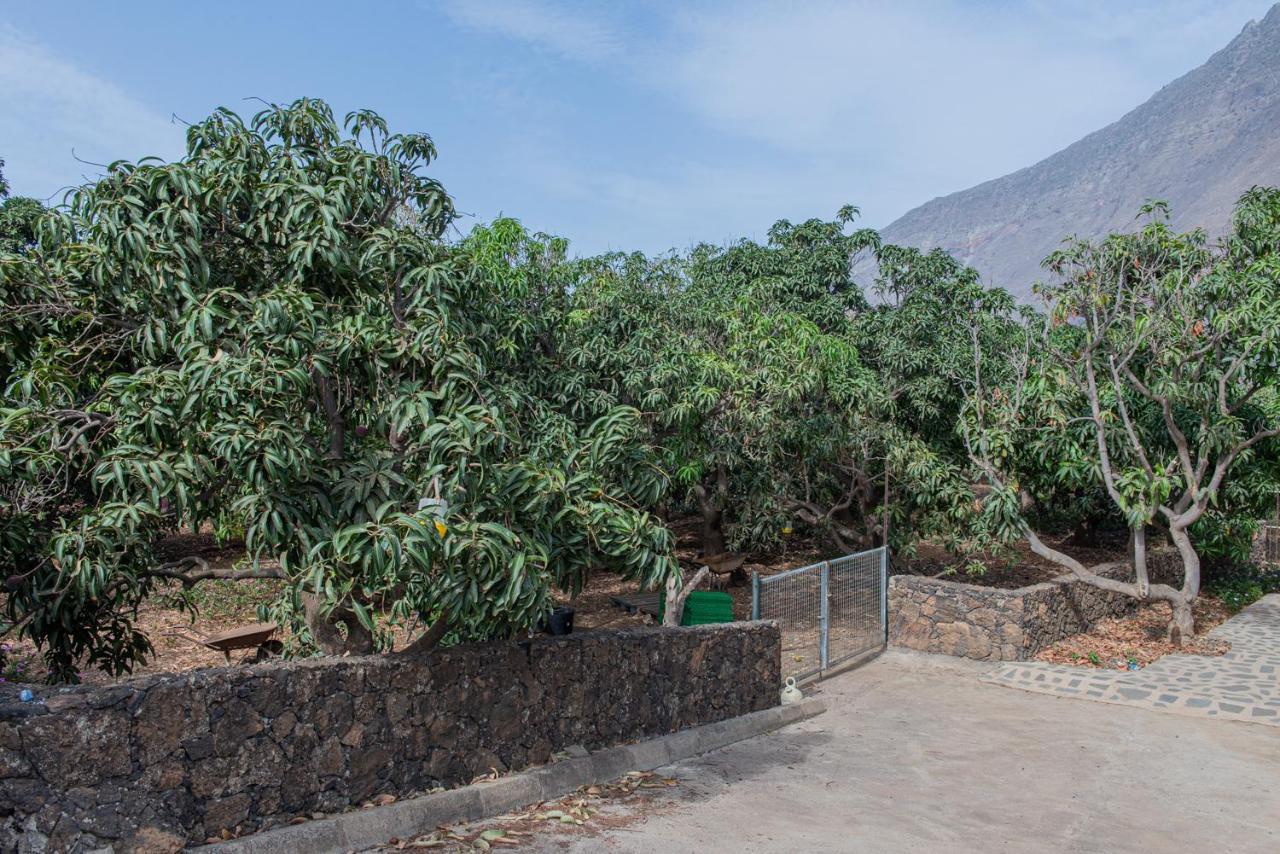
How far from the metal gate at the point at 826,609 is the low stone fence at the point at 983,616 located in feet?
1.09

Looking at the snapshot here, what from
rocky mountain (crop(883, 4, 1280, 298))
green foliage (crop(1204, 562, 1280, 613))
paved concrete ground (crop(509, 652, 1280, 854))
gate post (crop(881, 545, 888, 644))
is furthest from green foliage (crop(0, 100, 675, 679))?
rocky mountain (crop(883, 4, 1280, 298))

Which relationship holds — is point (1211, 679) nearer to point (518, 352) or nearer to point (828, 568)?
point (828, 568)

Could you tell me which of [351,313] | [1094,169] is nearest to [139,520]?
[351,313]

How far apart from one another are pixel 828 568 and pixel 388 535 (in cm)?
757

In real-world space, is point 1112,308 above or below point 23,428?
above

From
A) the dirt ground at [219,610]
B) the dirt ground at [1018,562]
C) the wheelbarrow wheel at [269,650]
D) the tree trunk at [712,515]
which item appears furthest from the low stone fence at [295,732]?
the dirt ground at [1018,562]

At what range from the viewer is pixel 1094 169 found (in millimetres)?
185750

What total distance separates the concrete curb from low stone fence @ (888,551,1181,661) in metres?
4.72

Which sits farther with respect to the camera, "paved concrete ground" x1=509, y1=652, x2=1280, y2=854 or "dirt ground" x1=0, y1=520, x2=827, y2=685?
"dirt ground" x1=0, y1=520, x2=827, y2=685

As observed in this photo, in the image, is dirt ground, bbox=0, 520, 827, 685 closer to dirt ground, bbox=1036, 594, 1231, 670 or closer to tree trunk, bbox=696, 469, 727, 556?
tree trunk, bbox=696, 469, 727, 556

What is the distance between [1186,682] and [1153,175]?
17280 cm

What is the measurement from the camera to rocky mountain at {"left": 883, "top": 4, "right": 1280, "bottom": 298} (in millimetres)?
129750

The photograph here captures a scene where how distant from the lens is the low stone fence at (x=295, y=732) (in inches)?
195

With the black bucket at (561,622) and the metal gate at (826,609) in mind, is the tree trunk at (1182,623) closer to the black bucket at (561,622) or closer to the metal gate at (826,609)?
the metal gate at (826,609)
